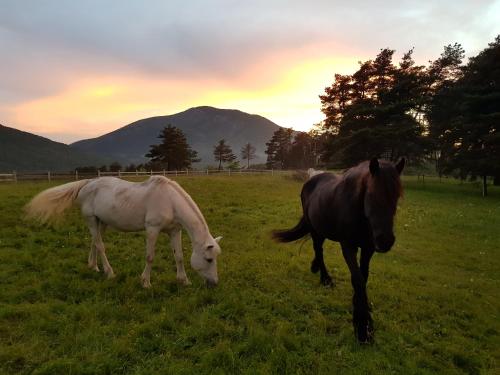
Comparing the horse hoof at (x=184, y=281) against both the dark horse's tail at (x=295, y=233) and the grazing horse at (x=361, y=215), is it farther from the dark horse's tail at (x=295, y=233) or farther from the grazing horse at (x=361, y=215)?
the grazing horse at (x=361, y=215)

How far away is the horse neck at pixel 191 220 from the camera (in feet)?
20.8

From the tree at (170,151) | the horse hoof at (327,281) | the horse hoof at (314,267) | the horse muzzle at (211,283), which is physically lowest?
the horse hoof at (327,281)

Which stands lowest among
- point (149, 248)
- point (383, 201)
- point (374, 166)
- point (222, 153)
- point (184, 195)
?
point (149, 248)

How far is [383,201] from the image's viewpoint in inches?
158

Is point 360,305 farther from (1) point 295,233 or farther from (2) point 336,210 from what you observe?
(1) point 295,233

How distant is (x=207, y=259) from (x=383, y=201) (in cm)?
354

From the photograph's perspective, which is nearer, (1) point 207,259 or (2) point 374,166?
(2) point 374,166

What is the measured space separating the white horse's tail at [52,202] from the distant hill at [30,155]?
176363mm

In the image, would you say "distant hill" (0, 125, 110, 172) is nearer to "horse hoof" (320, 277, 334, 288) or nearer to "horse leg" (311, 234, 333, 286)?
"horse leg" (311, 234, 333, 286)

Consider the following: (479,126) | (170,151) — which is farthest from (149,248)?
(170,151)

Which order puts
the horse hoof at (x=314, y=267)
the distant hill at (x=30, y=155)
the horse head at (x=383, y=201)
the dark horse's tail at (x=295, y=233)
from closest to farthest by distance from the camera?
1. the horse head at (x=383, y=201)
2. the horse hoof at (x=314, y=267)
3. the dark horse's tail at (x=295, y=233)
4. the distant hill at (x=30, y=155)

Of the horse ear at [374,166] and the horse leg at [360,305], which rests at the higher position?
the horse ear at [374,166]

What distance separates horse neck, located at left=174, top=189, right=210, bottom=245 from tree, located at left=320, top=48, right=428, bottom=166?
2667 cm

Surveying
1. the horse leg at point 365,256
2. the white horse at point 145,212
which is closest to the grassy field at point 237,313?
the white horse at point 145,212
